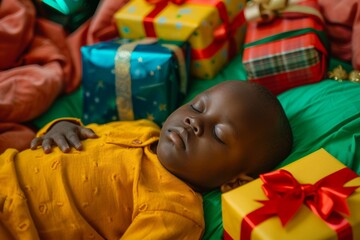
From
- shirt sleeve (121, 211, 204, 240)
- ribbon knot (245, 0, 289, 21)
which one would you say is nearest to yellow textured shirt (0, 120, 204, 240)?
shirt sleeve (121, 211, 204, 240)

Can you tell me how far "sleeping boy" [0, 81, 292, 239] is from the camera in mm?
1015

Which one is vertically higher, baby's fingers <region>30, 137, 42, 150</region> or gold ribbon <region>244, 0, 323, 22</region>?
gold ribbon <region>244, 0, 323, 22</region>

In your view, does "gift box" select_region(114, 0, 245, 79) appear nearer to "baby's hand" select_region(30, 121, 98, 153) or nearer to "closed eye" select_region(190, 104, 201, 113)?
"closed eye" select_region(190, 104, 201, 113)

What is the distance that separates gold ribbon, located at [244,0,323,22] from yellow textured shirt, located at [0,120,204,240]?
58 centimetres

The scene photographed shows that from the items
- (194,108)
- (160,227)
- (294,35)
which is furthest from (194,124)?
(294,35)

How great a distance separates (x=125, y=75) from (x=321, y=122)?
59cm

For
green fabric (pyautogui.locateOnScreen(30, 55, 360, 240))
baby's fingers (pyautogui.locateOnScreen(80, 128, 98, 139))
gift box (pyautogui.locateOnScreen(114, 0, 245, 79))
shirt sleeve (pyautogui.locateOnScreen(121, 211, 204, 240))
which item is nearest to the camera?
shirt sleeve (pyautogui.locateOnScreen(121, 211, 204, 240))

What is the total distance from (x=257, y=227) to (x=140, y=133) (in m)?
0.50

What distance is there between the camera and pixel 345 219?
2.74 ft

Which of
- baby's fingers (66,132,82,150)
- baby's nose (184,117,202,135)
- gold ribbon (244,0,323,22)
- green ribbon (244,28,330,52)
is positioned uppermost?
gold ribbon (244,0,323,22)

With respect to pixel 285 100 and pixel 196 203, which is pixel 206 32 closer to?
pixel 285 100

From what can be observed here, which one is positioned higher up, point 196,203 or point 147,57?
point 147,57

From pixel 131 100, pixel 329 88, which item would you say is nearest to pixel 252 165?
pixel 329 88

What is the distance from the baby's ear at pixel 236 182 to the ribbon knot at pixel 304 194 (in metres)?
0.19
